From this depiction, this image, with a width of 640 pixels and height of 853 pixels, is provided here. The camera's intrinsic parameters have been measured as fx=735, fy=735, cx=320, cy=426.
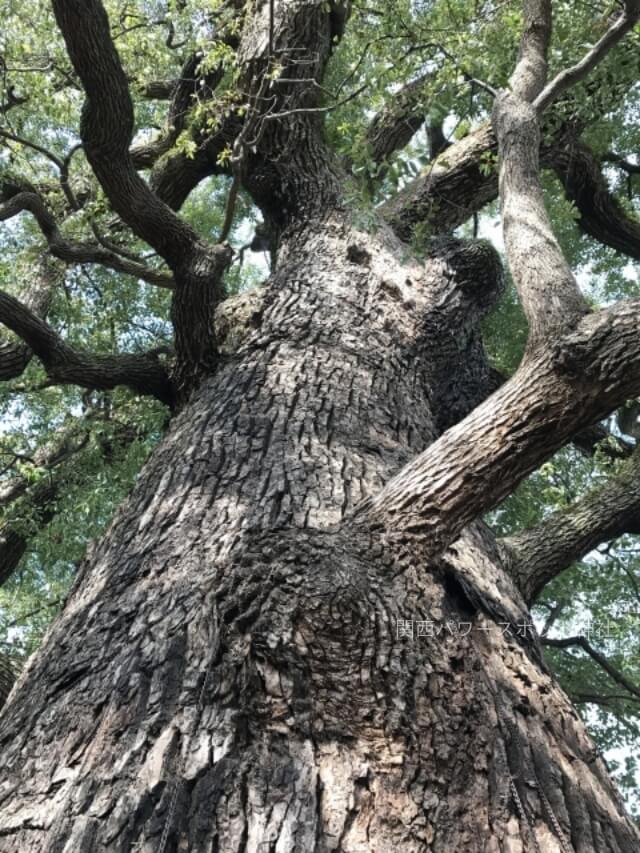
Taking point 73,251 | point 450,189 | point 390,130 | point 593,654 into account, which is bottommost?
point 593,654

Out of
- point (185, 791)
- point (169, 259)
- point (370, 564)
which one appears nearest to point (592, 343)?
point (370, 564)

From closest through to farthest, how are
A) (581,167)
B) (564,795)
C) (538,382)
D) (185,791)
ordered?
(185,791)
(564,795)
(538,382)
(581,167)

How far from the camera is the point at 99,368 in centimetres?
446

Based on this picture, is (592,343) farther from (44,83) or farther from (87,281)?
(87,281)

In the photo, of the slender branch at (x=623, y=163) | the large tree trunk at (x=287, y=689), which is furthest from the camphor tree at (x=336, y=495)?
the slender branch at (x=623, y=163)

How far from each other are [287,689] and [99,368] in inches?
121

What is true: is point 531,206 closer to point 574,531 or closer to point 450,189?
point 574,531

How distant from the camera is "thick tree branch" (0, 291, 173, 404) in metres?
4.29

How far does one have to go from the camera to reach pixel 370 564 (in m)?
2.23

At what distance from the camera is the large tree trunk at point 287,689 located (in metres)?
1.59

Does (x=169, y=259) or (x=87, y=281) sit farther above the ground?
(x=87, y=281)

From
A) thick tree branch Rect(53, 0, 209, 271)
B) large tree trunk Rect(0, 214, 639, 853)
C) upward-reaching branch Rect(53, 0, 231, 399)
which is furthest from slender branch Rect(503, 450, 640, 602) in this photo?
thick tree branch Rect(53, 0, 209, 271)

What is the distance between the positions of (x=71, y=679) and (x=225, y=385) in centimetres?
182

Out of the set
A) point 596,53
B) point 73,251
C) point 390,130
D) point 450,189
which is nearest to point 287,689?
point 596,53
